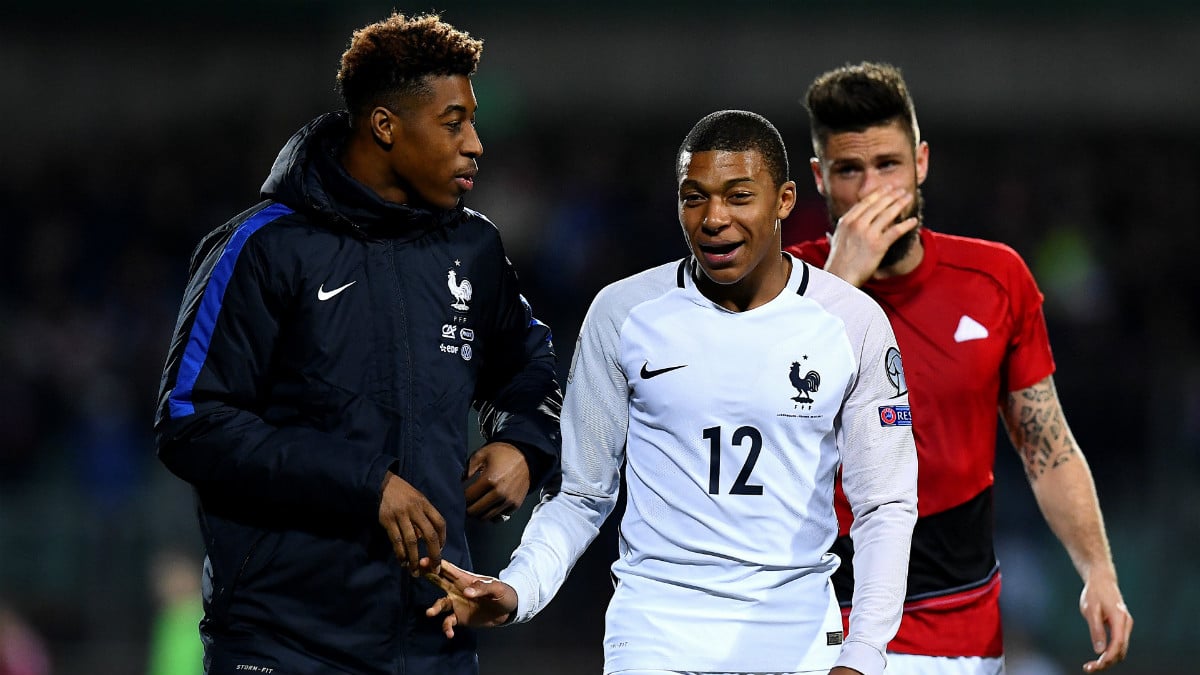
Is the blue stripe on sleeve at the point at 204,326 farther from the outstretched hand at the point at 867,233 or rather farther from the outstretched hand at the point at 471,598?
the outstretched hand at the point at 867,233

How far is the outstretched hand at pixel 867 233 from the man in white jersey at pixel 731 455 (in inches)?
22.4

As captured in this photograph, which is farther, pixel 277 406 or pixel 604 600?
pixel 604 600

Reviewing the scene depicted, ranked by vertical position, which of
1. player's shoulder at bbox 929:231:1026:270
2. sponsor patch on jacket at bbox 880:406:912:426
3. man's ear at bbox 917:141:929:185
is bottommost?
sponsor patch on jacket at bbox 880:406:912:426

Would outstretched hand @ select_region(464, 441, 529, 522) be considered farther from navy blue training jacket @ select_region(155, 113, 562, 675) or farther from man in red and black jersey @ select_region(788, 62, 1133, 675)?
man in red and black jersey @ select_region(788, 62, 1133, 675)

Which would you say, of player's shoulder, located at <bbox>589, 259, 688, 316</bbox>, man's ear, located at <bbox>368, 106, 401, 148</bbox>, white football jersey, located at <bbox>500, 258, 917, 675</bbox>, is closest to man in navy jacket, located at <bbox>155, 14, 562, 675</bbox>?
man's ear, located at <bbox>368, 106, 401, 148</bbox>

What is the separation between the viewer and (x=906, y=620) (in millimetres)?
4785

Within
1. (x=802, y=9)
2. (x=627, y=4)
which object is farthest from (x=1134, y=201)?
(x=627, y=4)

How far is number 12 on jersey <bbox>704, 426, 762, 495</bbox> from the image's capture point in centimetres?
386

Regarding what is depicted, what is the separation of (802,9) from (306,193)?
38.5 ft

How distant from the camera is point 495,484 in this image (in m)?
4.09

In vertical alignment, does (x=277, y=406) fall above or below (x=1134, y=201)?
above

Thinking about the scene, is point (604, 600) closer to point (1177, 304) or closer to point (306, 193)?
point (1177, 304)

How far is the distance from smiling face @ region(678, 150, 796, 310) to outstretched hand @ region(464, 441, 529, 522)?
71cm

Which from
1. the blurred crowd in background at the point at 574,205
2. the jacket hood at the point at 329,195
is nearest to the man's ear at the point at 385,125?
the jacket hood at the point at 329,195
